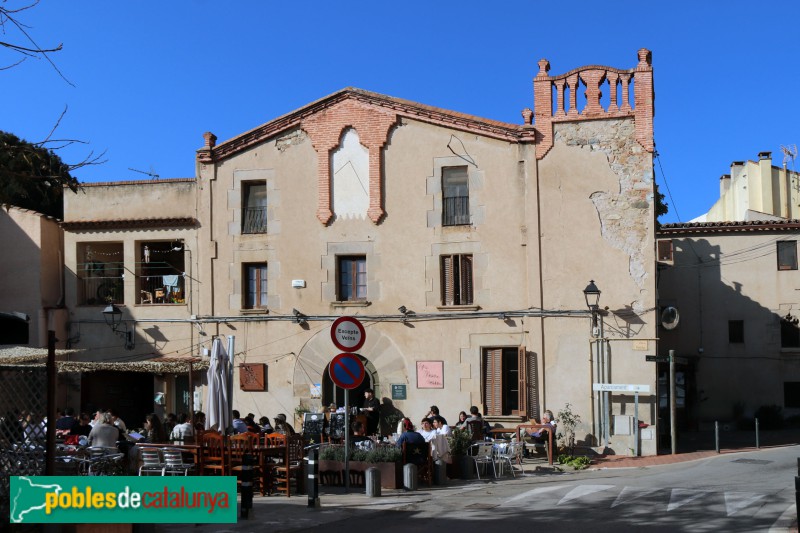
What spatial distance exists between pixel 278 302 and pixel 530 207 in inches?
297

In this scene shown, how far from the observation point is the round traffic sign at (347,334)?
50.9ft

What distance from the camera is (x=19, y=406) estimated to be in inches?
500

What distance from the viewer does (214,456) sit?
16672 mm

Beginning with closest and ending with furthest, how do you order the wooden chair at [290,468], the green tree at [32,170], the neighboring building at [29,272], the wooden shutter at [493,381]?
1. the green tree at [32,170]
2. the wooden chair at [290,468]
3. the wooden shutter at [493,381]
4. the neighboring building at [29,272]

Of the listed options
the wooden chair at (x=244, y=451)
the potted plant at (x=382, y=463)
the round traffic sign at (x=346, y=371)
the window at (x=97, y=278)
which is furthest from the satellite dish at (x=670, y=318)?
the window at (x=97, y=278)

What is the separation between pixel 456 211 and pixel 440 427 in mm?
6996

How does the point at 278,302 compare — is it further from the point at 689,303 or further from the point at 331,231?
the point at 689,303

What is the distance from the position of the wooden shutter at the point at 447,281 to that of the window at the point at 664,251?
9.07m

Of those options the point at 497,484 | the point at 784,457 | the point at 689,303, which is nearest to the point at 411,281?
the point at 497,484

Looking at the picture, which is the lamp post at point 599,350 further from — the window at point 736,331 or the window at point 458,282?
the window at point 736,331

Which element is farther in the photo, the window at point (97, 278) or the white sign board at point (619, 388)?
the window at point (97, 278)

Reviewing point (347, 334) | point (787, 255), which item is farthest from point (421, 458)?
point (787, 255)

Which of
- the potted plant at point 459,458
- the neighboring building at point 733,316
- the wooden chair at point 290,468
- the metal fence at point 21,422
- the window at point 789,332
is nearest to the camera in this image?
the metal fence at point 21,422

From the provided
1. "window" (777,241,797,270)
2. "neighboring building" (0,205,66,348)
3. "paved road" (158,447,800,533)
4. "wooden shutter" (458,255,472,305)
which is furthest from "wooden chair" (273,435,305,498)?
"window" (777,241,797,270)
